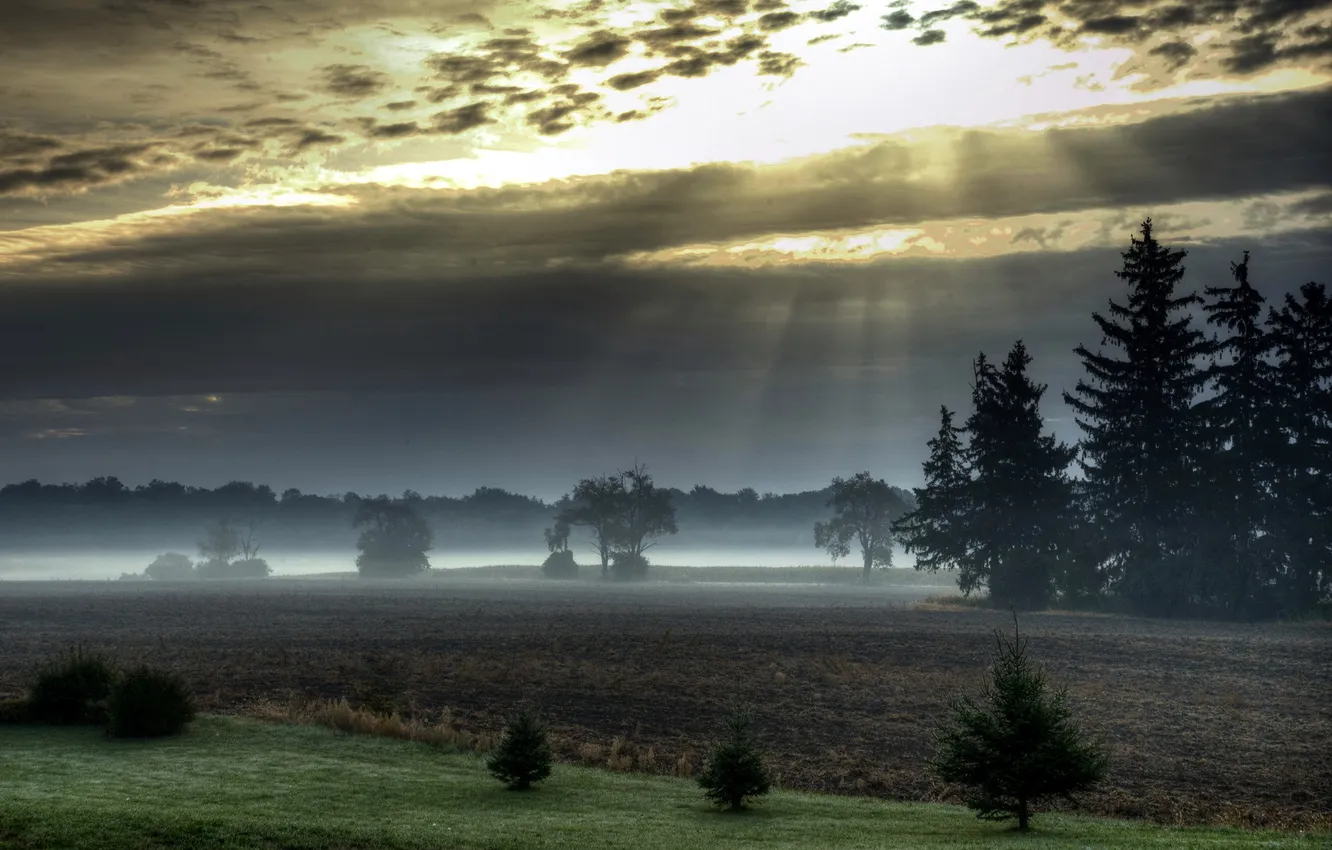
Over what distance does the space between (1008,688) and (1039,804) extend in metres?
4.98

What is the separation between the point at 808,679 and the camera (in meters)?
45.8

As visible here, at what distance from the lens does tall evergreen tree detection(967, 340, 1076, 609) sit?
90125mm

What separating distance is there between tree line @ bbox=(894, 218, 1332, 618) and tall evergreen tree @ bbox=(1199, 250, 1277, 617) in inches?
3.6

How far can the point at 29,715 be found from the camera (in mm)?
Answer: 32656

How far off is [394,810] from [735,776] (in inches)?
253

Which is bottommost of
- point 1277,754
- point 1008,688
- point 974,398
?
point 1277,754

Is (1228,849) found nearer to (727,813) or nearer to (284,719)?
(727,813)

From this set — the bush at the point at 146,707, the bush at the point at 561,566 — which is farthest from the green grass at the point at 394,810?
the bush at the point at 561,566

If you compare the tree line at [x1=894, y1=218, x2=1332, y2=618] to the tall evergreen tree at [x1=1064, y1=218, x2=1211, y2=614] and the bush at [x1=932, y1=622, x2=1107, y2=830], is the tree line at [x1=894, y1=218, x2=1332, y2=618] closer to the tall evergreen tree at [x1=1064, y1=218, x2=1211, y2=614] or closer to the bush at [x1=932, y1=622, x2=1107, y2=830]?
the tall evergreen tree at [x1=1064, y1=218, x2=1211, y2=614]

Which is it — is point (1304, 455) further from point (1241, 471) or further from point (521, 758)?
point (521, 758)

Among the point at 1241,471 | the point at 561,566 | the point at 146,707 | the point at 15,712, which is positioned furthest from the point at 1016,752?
the point at 561,566

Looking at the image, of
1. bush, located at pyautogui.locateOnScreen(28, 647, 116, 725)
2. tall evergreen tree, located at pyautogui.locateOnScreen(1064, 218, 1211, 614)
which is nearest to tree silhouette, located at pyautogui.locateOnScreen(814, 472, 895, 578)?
tall evergreen tree, located at pyautogui.locateOnScreen(1064, 218, 1211, 614)

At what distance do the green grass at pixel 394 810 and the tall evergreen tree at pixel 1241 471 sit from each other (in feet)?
203

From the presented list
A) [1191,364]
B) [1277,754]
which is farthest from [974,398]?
[1277,754]
